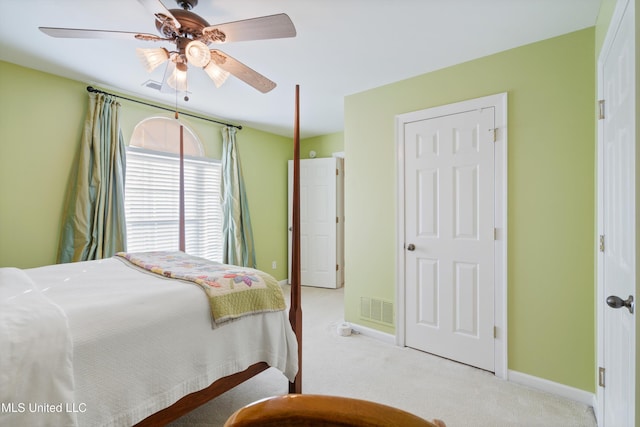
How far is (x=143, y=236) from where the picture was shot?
11.1 feet

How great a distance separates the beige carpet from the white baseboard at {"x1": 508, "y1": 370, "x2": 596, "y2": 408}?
44 millimetres

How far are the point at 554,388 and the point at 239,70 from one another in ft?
9.60

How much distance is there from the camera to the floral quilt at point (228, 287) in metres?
1.58

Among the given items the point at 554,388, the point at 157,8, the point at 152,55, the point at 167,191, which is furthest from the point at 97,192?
the point at 554,388

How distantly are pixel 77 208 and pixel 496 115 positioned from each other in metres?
3.62

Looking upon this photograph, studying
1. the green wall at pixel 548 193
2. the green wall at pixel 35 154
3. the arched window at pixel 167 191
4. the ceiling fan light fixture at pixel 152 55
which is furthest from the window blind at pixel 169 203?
the green wall at pixel 548 193

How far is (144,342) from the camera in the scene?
1309mm

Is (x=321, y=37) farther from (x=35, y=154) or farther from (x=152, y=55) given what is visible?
(x=35, y=154)

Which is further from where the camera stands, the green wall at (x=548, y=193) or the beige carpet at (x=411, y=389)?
the green wall at (x=548, y=193)

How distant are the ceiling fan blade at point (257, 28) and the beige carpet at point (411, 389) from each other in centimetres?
214

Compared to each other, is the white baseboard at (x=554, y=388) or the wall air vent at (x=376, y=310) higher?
the wall air vent at (x=376, y=310)

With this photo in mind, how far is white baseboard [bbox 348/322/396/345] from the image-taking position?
2.84m

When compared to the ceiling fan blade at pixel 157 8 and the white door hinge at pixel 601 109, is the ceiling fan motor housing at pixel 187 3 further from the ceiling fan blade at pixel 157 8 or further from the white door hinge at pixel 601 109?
the white door hinge at pixel 601 109

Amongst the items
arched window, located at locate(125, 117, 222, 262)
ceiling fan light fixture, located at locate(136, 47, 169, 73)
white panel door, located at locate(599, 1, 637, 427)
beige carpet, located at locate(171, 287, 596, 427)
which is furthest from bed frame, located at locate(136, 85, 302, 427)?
arched window, located at locate(125, 117, 222, 262)
